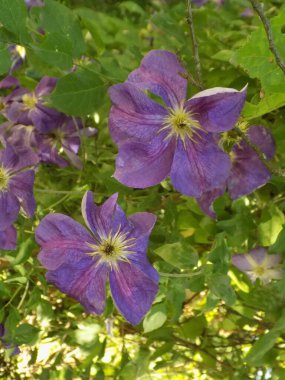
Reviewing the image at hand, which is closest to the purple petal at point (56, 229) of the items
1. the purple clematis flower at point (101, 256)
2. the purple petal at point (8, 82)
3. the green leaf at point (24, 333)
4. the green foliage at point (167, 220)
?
the purple clematis flower at point (101, 256)

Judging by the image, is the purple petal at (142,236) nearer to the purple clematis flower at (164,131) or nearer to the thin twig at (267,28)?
the purple clematis flower at (164,131)

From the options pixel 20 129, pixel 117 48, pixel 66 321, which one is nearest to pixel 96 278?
pixel 20 129

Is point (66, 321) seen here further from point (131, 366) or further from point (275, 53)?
point (275, 53)

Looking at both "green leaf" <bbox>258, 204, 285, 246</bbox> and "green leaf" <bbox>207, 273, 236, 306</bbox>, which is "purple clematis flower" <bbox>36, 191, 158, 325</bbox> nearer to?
"green leaf" <bbox>207, 273, 236, 306</bbox>

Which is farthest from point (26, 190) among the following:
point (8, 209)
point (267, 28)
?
point (267, 28)

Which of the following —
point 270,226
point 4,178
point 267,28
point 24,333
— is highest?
point 267,28

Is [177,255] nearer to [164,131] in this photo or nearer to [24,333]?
[164,131]
